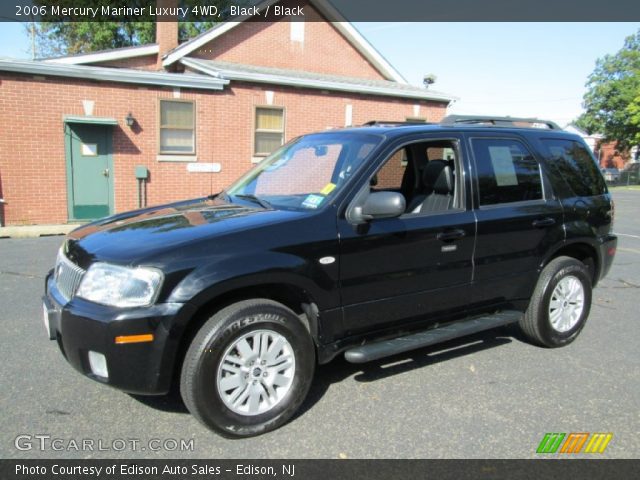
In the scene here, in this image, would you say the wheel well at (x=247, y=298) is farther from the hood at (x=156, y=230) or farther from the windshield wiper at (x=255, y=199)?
the windshield wiper at (x=255, y=199)

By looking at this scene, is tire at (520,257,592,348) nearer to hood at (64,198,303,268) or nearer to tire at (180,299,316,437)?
tire at (180,299,316,437)

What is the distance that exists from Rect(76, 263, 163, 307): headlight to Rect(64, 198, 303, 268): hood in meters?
0.07

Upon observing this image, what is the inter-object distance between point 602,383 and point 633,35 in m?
52.6

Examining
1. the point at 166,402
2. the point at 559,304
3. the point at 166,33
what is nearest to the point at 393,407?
the point at 166,402

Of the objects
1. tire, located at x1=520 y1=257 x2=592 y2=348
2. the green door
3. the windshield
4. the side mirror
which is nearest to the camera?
the side mirror

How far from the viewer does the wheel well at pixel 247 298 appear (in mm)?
3064

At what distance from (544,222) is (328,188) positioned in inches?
80.5

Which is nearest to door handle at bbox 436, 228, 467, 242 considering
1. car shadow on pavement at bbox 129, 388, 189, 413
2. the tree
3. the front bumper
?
the front bumper

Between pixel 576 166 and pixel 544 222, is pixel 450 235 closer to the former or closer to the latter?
pixel 544 222

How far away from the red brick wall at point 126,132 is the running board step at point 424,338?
10.4m

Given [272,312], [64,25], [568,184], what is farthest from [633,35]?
[272,312]

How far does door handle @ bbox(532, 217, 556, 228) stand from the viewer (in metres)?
4.34

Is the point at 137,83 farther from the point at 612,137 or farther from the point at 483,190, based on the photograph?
the point at 612,137

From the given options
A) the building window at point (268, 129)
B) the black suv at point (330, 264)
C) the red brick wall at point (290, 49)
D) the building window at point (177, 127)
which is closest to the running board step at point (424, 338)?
the black suv at point (330, 264)
